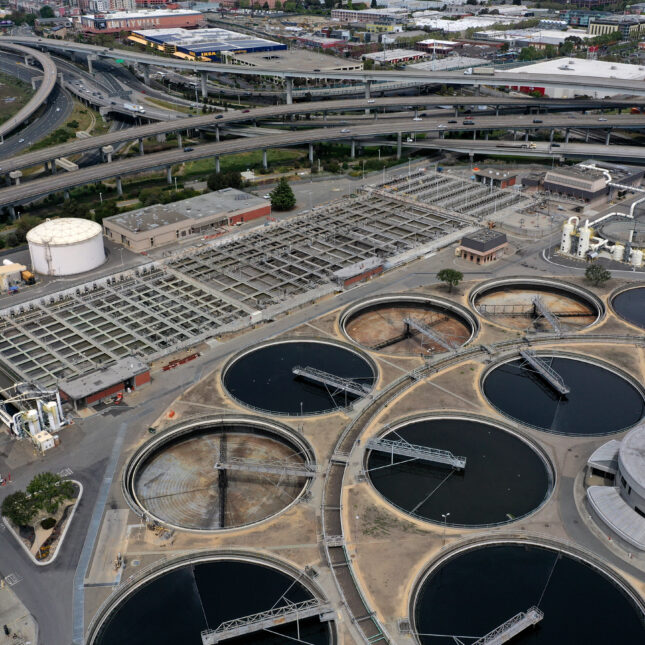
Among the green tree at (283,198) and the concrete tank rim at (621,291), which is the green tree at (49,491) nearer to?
the concrete tank rim at (621,291)

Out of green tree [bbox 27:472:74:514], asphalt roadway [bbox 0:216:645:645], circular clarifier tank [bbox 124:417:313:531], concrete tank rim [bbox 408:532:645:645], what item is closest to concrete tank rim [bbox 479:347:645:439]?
asphalt roadway [bbox 0:216:645:645]

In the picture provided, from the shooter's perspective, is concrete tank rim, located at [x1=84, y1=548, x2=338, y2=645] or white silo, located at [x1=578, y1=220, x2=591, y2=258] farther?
white silo, located at [x1=578, y1=220, x2=591, y2=258]

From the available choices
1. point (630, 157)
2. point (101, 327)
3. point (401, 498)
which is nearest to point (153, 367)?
point (101, 327)

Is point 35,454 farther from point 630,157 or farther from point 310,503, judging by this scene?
point 630,157

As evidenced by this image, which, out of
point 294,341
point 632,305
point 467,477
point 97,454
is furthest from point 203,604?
point 632,305

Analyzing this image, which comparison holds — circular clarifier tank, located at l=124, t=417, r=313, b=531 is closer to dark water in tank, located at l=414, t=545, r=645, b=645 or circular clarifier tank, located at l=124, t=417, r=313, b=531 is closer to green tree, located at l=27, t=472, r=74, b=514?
green tree, located at l=27, t=472, r=74, b=514

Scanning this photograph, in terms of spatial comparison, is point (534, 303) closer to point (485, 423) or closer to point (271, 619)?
point (485, 423)

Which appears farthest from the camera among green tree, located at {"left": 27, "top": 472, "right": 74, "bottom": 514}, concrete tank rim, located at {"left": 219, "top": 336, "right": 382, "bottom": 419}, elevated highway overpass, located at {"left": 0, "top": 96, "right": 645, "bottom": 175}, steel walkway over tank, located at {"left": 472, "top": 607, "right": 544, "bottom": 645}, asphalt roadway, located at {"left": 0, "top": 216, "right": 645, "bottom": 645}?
elevated highway overpass, located at {"left": 0, "top": 96, "right": 645, "bottom": 175}
